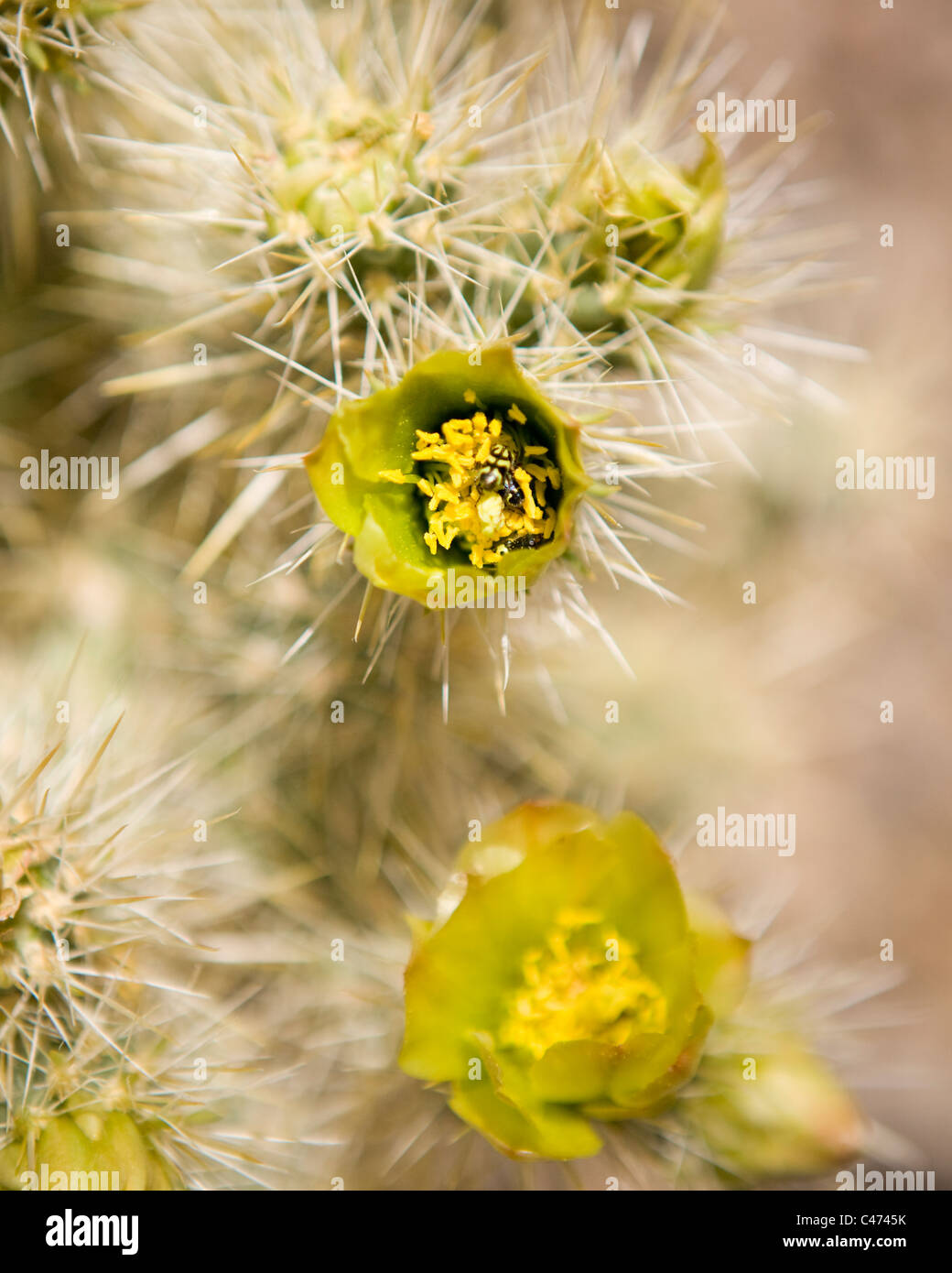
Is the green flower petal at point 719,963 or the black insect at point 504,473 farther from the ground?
the black insect at point 504,473

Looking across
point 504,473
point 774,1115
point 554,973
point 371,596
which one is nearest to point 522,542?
point 504,473

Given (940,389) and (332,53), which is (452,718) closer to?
(332,53)

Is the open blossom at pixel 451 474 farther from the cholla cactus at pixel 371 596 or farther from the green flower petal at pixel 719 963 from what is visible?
the green flower petal at pixel 719 963

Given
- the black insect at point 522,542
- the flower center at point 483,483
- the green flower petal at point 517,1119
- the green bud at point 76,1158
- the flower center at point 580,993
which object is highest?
the flower center at point 483,483

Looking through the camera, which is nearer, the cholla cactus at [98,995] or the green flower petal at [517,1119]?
the green flower petal at [517,1119]

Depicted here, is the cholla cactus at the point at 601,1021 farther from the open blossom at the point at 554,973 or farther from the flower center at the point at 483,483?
the flower center at the point at 483,483

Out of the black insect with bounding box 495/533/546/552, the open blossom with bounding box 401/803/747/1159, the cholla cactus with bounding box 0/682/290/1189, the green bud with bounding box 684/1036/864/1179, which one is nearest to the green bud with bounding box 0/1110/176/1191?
the cholla cactus with bounding box 0/682/290/1189

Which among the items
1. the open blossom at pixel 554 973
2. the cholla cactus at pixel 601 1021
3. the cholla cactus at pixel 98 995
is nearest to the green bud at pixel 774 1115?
the cholla cactus at pixel 601 1021

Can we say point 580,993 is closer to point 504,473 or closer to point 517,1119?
point 517,1119
